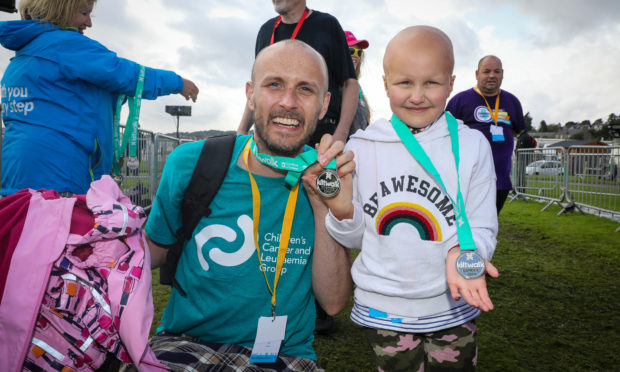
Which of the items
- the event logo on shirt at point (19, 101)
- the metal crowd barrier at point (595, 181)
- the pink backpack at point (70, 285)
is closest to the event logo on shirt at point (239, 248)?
the pink backpack at point (70, 285)

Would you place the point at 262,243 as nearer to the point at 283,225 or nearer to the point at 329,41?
the point at 283,225

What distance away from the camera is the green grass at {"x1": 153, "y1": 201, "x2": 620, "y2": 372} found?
286cm

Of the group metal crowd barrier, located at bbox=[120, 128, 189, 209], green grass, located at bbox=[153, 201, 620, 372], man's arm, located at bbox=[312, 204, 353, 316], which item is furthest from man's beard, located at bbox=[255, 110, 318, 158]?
metal crowd barrier, located at bbox=[120, 128, 189, 209]

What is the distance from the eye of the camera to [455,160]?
1.63 metres

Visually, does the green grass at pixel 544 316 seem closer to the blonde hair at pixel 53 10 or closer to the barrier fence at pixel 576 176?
the blonde hair at pixel 53 10

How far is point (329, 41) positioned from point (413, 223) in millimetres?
1502

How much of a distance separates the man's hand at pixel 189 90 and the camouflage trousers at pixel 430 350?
2023 mm

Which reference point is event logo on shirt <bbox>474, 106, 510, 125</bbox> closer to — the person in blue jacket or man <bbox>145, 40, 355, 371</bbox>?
man <bbox>145, 40, 355, 371</bbox>

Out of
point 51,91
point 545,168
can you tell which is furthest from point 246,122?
point 545,168

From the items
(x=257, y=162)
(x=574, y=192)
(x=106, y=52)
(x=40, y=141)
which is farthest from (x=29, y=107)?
(x=574, y=192)

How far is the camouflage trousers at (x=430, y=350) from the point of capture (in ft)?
5.28

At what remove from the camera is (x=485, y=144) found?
5.61 ft

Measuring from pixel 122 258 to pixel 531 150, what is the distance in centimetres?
1330

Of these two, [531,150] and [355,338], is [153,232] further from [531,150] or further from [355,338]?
[531,150]
